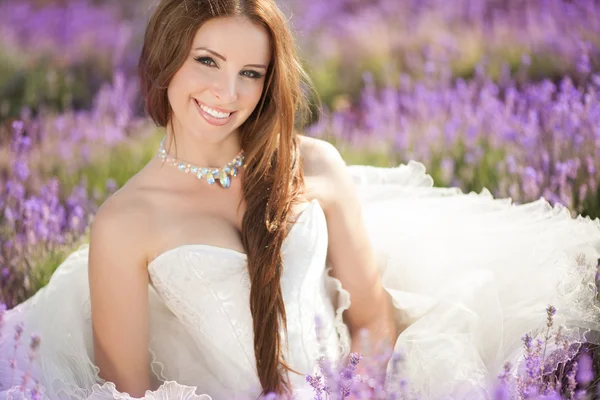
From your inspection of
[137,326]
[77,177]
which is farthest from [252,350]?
[77,177]

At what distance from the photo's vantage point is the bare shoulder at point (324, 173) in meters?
2.97

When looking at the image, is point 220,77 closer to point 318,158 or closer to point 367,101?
point 318,158

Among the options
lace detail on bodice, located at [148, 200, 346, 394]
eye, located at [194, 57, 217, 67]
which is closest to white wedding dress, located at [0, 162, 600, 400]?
lace detail on bodice, located at [148, 200, 346, 394]

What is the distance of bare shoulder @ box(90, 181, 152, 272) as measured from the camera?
259cm

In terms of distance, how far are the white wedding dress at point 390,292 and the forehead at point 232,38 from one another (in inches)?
22.7

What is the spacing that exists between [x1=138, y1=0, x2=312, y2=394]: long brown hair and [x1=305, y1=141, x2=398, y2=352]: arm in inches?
5.0

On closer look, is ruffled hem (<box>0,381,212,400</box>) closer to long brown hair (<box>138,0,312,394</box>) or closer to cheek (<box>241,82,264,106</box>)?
long brown hair (<box>138,0,312,394</box>)

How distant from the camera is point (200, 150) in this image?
9.25 feet

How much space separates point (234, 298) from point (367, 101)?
9.84 ft

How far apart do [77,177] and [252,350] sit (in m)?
2.53

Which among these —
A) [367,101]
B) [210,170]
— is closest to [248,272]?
[210,170]

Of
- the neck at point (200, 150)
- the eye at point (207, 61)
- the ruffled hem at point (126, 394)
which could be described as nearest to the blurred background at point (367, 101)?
the neck at point (200, 150)

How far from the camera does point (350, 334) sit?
3062 millimetres

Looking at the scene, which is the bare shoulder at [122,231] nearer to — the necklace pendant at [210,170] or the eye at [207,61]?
the necklace pendant at [210,170]
